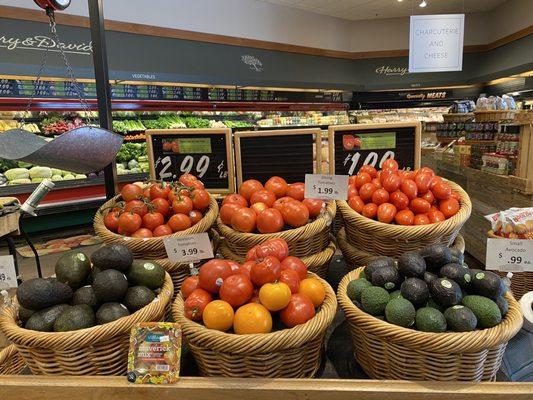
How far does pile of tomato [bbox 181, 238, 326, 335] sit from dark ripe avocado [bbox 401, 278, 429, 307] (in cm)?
26

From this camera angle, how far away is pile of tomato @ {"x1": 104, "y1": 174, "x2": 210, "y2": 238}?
166cm

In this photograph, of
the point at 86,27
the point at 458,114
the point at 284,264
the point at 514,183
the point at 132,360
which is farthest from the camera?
the point at 458,114

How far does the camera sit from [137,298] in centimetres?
125

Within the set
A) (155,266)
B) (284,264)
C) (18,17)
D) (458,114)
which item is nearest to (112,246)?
(155,266)

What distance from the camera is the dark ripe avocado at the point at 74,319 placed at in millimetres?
1114

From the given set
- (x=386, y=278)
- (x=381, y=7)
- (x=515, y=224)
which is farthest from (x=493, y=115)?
(x=386, y=278)

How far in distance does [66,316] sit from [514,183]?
366 cm

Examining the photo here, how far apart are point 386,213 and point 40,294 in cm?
→ 128

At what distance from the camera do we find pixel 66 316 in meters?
1.14

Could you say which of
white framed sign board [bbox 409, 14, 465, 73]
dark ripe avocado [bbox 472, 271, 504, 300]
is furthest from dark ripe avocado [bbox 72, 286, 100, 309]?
white framed sign board [bbox 409, 14, 465, 73]

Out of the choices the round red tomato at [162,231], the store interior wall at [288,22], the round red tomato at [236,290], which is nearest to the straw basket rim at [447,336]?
the round red tomato at [236,290]

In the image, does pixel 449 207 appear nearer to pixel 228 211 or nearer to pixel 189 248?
pixel 228 211

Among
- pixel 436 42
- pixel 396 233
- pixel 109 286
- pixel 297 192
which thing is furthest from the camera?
pixel 436 42

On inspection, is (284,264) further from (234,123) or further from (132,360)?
(234,123)
